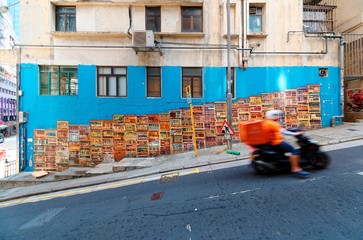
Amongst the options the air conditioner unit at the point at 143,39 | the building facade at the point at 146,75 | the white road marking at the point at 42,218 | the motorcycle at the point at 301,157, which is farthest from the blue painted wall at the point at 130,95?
the white road marking at the point at 42,218

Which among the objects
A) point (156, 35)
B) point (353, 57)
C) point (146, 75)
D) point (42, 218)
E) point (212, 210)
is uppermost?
point (156, 35)

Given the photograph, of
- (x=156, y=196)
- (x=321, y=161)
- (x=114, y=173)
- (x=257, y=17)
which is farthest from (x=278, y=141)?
(x=257, y=17)

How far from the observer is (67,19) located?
35.8 ft

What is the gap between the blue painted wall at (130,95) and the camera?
10.5m

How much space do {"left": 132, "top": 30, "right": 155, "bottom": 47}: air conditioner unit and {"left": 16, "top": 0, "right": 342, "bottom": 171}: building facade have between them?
0.36 metres

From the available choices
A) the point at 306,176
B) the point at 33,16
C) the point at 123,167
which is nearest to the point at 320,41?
the point at 306,176

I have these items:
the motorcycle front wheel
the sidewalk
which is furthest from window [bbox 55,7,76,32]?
the motorcycle front wheel

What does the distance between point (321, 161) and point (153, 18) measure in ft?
33.2

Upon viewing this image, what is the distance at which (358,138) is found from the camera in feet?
29.0

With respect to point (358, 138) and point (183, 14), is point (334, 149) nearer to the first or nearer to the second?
point (358, 138)

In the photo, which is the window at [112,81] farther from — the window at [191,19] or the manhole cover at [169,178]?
the manhole cover at [169,178]

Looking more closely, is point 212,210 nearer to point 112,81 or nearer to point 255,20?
point 112,81

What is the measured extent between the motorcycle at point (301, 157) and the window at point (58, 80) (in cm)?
965

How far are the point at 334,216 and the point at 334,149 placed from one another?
18.0 ft
